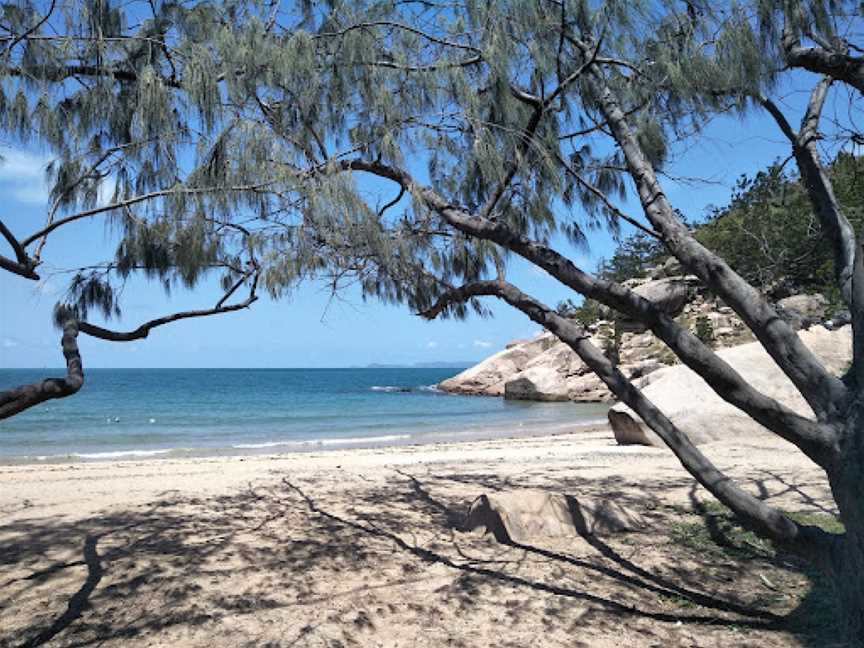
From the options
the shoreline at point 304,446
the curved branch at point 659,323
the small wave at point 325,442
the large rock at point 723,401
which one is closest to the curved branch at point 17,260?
the curved branch at point 659,323

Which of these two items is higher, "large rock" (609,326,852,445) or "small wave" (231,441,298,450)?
"large rock" (609,326,852,445)

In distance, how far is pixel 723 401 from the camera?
10.0 m

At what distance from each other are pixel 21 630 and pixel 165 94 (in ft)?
9.45

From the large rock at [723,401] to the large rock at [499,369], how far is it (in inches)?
1259

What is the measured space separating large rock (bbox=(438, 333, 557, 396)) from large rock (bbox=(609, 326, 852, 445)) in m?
32.0

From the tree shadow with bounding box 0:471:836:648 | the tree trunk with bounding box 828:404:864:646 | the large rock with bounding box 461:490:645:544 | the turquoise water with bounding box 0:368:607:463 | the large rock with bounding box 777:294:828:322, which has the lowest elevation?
the turquoise water with bounding box 0:368:607:463

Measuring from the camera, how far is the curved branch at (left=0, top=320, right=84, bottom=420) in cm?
298

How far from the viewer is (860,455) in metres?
3.15

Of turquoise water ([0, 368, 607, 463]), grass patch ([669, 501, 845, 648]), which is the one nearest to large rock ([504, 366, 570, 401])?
turquoise water ([0, 368, 607, 463])

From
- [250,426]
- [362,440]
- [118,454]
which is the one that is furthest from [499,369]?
[118,454]

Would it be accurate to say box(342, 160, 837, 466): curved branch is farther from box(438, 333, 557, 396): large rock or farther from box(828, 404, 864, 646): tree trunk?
box(438, 333, 557, 396): large rock

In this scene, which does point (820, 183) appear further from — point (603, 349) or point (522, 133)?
point (603, 349)

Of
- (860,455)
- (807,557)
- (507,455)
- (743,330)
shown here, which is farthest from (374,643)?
(743,330)

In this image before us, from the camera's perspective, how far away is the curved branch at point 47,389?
2982 millimetres
